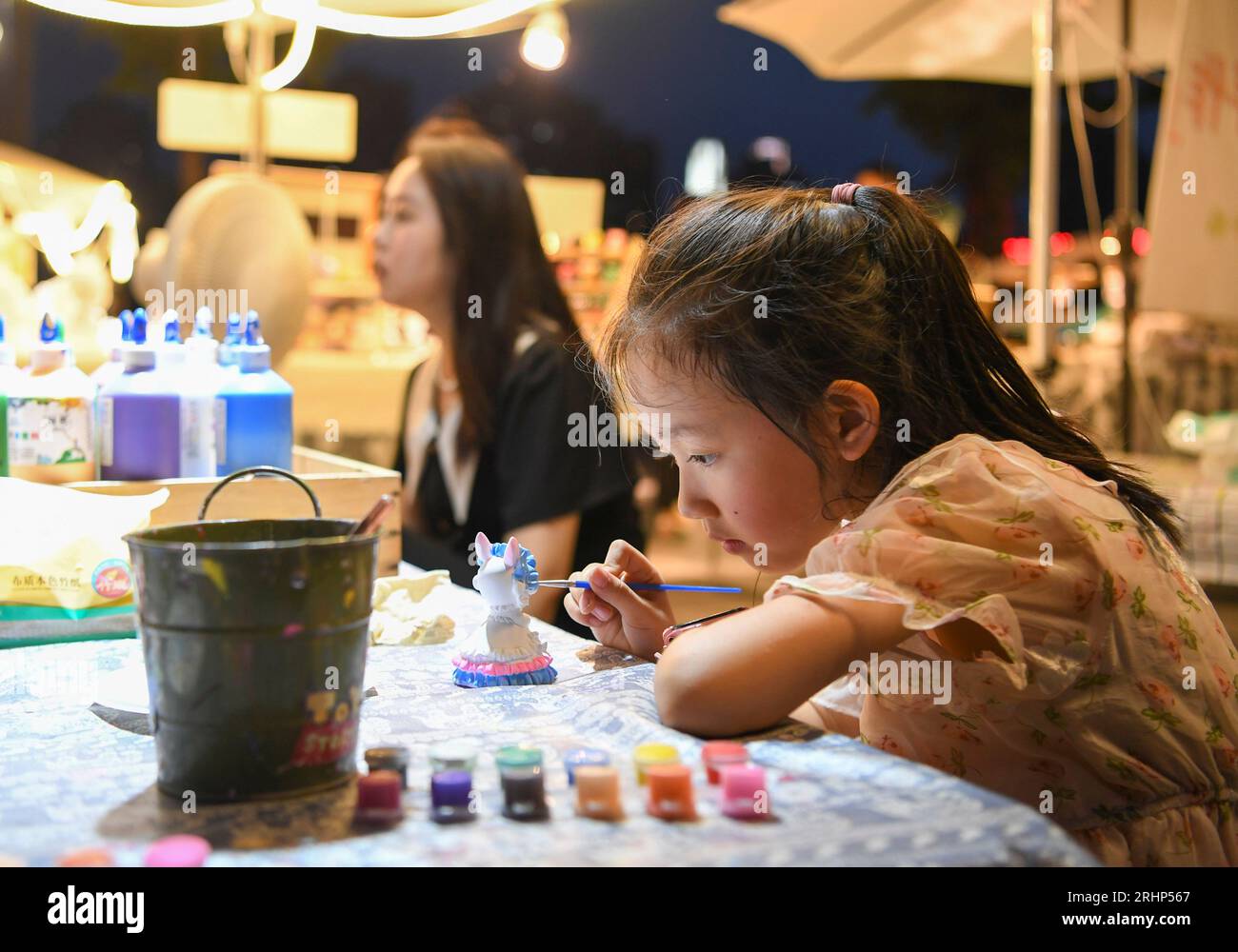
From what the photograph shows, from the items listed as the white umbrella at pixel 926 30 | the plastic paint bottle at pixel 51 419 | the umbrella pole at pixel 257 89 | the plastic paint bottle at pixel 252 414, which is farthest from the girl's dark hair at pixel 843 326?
the white umbrella at pixel 926 30

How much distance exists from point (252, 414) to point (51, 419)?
0.77 ft

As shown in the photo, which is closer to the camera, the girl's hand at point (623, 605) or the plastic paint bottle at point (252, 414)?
the girl's hand at point (623, 605)

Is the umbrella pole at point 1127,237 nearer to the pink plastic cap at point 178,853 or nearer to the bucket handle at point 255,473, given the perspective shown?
the bucket handle at point 255,473

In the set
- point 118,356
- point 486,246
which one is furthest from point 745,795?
point 486,246

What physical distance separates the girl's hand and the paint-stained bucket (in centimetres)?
48

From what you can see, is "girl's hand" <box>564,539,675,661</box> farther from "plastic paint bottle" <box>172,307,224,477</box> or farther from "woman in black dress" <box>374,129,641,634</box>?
"woman in black dress" <box>374,129,641,634</box>

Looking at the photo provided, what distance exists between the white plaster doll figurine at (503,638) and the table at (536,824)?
0.08 m

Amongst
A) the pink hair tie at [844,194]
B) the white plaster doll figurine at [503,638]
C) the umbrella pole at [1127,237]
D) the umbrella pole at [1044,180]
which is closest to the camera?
the white plaster doll figurine at [503,638]

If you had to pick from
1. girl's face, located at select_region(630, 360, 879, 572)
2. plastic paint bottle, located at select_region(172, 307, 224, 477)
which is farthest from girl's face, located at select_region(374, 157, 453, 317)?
girl's face, located at select_region(630, 360, 879, 572)

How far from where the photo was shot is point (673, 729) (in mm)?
882

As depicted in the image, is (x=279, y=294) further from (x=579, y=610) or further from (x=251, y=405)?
(x=579, y=610)

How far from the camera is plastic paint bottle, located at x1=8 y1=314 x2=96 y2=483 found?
4.71 feet

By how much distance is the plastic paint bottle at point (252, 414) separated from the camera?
1549mm
